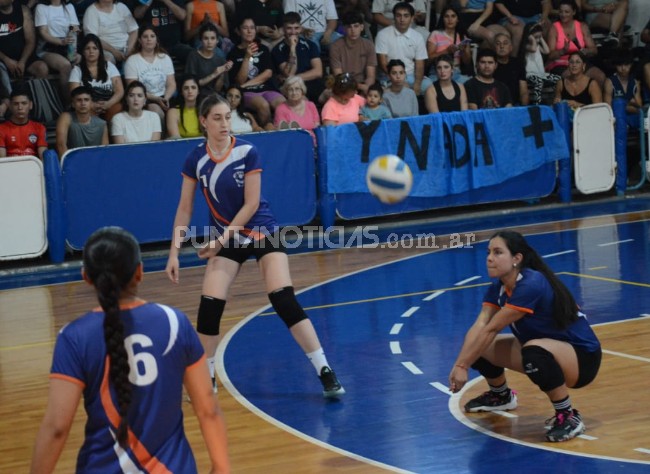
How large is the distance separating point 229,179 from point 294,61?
8.64 metres

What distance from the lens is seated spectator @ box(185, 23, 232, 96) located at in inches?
603

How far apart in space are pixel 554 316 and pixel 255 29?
10.3 m

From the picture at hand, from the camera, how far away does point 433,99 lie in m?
16.0

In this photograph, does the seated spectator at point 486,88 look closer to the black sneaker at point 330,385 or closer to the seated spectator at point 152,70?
the seated spectator at point 152,70

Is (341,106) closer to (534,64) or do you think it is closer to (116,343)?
(534,64)

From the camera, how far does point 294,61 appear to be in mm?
16125

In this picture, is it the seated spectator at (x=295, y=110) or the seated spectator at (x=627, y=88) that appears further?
the seated spectator at (x=627, y=88)

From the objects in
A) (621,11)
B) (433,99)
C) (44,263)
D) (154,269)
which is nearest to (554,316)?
(154,269)

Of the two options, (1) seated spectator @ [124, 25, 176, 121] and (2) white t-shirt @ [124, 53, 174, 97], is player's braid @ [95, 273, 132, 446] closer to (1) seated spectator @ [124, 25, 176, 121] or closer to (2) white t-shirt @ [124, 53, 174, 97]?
(1) seated spectator @ [124, 25, 176, 121]

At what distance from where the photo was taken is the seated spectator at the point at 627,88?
56.7 feet

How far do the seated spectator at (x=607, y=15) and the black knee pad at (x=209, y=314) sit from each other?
41.1ft

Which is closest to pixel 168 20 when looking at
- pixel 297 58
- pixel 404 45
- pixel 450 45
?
pixel 297 58

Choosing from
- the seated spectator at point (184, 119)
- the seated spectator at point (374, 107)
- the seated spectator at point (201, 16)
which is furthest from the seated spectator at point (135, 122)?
the seated spectator at point (374, 107)

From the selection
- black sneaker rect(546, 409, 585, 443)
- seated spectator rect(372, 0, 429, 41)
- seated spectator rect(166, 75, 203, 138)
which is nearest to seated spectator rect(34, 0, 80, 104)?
seated spectator rect(166, 75, 203, 138)
